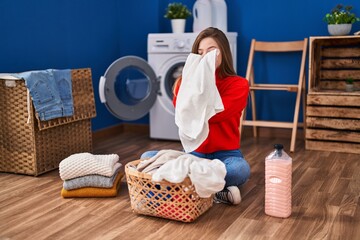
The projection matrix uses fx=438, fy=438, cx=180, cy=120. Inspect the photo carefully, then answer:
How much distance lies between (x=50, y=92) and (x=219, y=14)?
59.3 inches

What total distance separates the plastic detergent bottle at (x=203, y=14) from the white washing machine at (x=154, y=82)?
209 mm

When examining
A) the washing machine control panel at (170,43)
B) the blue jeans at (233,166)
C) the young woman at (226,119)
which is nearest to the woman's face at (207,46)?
the young woman at (226,119)

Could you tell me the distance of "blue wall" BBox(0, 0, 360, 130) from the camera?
281cm

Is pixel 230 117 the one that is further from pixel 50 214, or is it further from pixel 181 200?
pixel 50 214

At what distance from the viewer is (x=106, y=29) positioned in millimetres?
3613

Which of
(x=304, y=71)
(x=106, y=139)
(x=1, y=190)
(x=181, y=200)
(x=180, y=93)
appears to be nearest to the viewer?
(x=181, y=200)

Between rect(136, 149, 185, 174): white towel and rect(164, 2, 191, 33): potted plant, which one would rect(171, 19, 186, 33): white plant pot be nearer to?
rect(164, 2, 191, 33): potted plant

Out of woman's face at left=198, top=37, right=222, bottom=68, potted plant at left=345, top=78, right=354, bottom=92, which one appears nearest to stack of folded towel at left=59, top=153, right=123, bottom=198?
woman's face at left=198, top=37, right=222, bottom=68

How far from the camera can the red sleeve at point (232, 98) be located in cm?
201

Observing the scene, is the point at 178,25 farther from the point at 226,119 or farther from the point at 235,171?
the point at 235,171

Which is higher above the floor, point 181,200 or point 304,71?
point 304,71

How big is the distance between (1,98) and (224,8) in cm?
177

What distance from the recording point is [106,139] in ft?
11.6

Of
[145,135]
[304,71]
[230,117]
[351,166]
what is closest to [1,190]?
[230,117]
